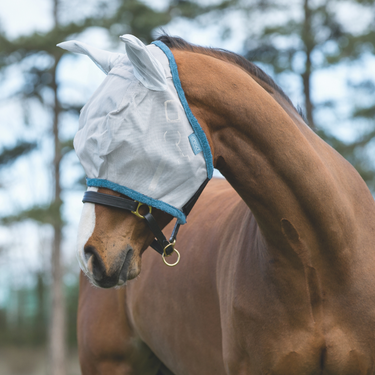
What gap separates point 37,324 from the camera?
16.1m

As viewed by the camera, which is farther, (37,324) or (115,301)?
(37,324)

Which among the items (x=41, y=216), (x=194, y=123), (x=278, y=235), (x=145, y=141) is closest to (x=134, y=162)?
(x=145, y=141)

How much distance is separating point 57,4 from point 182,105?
12.9 metres

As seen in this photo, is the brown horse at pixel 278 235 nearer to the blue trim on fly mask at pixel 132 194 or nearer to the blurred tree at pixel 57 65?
the blue trim on fly mask at pixel 132 194

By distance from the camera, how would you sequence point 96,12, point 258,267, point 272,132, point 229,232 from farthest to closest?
point 96,12 < point 229,232 < point 258,267 < point 272,132

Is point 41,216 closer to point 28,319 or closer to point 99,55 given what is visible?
point 28,319

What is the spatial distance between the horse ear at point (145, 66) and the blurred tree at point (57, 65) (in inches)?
409

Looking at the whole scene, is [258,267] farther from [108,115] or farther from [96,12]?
[96,12]

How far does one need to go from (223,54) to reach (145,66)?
0.56 m

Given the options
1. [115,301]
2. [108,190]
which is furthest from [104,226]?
[115,301]

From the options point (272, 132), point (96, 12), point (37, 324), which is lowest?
point (37, 324)

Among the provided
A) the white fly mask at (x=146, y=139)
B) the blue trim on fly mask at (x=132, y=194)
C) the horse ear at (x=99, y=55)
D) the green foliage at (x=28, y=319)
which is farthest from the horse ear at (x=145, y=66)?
the green foliage at (x=28, y=319)

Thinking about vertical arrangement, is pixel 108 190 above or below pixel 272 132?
below

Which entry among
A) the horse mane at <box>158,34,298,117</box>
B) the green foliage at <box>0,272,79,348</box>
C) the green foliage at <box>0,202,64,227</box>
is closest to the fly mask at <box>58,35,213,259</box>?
the horse mane at <box>158,34,298,117</box>
